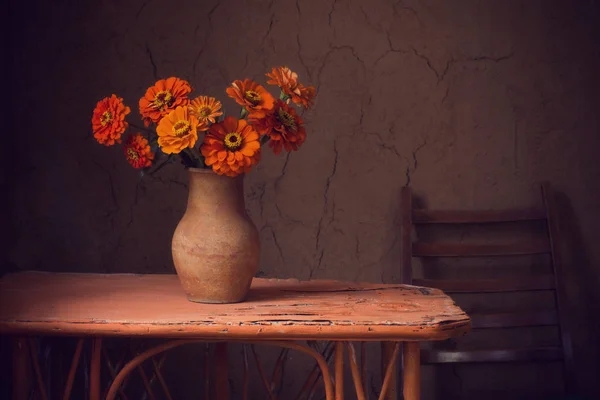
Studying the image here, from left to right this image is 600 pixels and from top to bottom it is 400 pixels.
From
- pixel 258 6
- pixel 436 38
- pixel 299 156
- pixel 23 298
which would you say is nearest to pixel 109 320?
pixel 23 298

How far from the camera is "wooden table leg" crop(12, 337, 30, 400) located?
4.37ft

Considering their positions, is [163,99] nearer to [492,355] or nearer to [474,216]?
[474,216]

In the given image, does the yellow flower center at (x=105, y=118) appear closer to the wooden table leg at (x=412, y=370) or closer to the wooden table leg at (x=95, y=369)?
the wooden table leg at (x=95, y=369)

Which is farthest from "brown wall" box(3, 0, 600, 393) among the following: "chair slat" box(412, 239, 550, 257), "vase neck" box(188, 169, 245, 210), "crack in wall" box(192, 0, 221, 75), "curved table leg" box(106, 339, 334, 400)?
"curved table leg" box(106, 339, 334, 400)

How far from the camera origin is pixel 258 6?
83.9 inches

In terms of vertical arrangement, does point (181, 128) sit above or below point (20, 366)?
above

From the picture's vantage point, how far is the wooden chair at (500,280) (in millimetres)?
1987

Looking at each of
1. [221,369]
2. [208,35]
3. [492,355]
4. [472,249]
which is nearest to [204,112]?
[221,369]

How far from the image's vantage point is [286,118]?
1.40 m

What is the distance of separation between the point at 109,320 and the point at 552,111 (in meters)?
1.55

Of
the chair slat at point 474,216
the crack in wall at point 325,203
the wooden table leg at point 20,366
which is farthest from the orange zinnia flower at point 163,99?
the chair slat at point 474,216

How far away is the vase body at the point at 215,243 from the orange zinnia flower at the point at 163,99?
5.7 inches

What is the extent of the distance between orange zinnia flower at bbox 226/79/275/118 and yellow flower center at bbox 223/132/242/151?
0.19 feet

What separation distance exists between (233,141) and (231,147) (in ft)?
0.05
